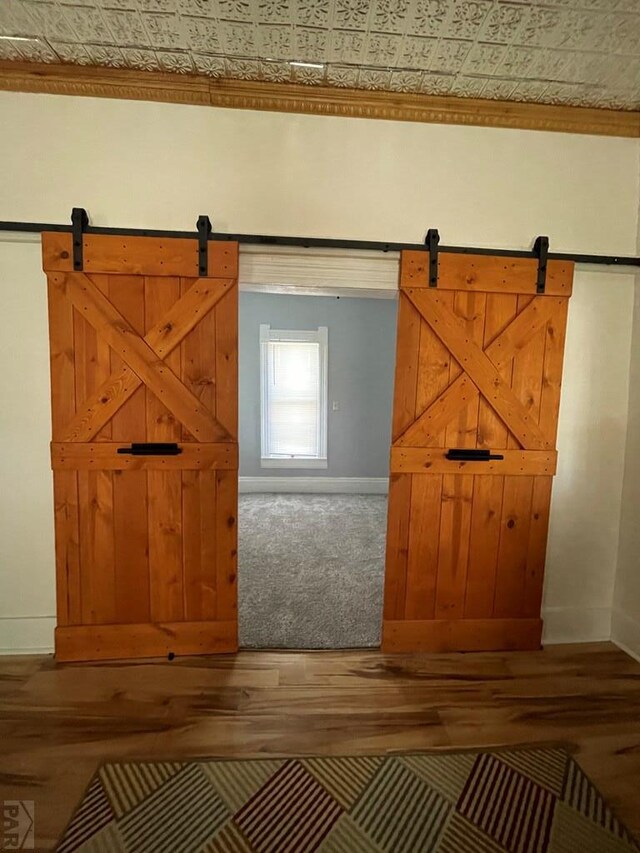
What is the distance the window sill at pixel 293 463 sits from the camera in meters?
5.18

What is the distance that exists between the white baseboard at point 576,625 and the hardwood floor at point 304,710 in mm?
86

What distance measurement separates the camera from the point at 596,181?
6.61 feet

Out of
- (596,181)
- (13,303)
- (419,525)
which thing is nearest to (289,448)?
(419,525)

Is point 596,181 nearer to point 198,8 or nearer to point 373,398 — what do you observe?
point 198,8

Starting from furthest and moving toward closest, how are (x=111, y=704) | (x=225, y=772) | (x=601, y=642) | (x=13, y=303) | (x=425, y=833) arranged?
(x=601, y=642) < (x=13, y=303) < (x=111, y=704) < (x=225, y=772) < (x=425, y=833)

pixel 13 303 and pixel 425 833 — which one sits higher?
pixel 13 303

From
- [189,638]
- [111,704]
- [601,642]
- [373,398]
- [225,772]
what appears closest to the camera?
[225,772]

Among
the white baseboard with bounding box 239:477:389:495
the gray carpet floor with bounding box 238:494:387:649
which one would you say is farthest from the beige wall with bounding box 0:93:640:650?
the white baseboard with bounding box 239:477:389:495

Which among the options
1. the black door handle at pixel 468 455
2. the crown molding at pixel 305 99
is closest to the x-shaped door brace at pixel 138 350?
the crown molding at pixel 305 99

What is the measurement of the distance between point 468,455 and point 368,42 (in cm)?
183

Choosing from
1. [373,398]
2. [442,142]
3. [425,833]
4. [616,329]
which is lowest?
[425,833]

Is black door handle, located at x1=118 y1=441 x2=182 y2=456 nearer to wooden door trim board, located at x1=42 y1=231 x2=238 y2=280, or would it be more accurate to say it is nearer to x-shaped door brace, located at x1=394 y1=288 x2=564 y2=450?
wooden door trim board, located at x1=42 y1=231 x2=238 y2=280

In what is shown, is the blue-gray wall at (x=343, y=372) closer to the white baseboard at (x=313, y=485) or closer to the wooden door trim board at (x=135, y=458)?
the white baseboard at (x=313, y=485)

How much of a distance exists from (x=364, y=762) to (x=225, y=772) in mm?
505
